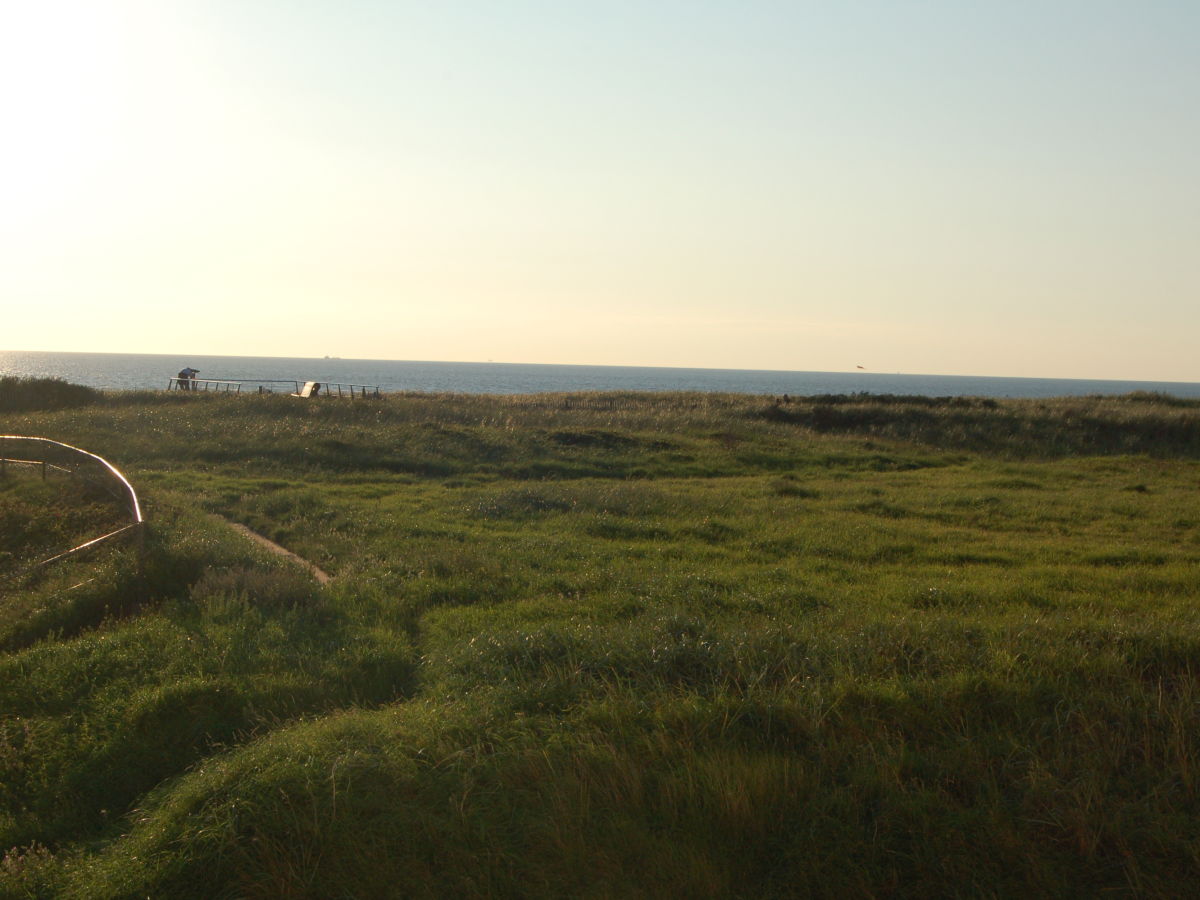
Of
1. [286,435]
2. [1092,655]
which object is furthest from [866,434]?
[1092,655]

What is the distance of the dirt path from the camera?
11.5m

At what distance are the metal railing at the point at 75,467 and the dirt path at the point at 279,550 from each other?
5.06 feet

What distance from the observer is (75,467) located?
15.3 metres

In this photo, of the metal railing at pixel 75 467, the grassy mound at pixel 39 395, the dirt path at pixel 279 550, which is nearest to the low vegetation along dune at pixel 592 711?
the dirt path at pixel 279 550

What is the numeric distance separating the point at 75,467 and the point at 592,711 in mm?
12510

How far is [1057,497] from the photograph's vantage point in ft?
63.0

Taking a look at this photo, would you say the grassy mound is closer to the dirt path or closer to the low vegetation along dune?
the low vegetation along dune

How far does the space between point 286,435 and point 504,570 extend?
1677 cm

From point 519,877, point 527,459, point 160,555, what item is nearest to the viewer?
point 519,877

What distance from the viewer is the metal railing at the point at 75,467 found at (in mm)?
11102

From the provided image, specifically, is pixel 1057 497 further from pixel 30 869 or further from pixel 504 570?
pixel 30 869

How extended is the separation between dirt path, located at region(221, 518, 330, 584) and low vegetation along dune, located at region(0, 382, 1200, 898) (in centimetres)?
17

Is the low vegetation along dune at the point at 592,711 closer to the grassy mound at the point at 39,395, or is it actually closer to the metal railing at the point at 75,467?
the metal railing at the point at 75,467

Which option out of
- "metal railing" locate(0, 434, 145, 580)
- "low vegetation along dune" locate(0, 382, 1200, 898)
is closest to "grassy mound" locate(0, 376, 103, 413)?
"metal railing" locate(0, 434, 145, 580)
